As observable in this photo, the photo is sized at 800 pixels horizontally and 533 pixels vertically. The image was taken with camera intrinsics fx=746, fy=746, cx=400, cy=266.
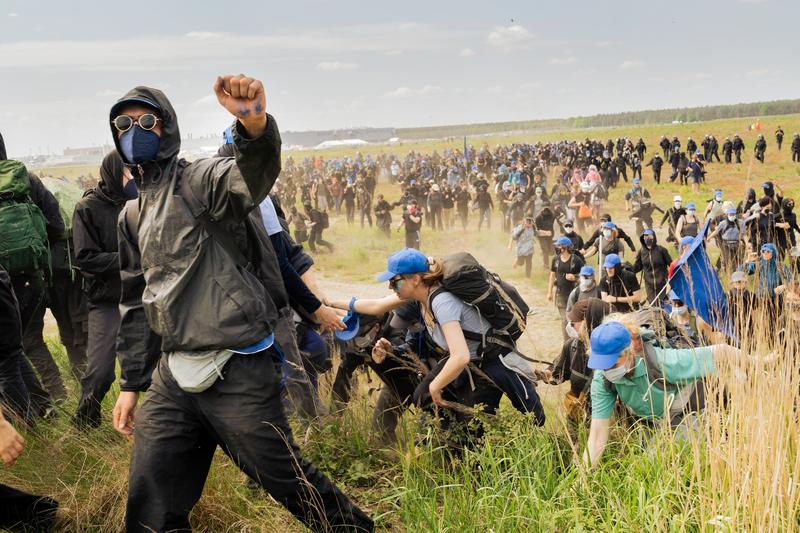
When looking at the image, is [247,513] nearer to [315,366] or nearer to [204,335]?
[204,335]

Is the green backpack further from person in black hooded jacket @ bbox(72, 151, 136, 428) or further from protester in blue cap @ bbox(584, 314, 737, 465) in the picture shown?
protester in blue cap @ bbox(584, 314, 737, 465)

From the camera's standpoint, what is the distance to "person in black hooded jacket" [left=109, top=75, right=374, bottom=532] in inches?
92.3

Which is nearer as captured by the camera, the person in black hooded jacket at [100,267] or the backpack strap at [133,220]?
the backpack strap at [133,220]

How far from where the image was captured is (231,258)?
2.39 metres

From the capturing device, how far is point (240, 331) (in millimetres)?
2350

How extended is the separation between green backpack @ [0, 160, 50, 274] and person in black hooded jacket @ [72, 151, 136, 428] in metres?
0.48

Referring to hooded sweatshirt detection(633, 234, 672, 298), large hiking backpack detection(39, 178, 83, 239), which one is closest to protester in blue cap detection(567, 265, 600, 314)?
hooded sweatshirt detection(633, 234, 672, 298)

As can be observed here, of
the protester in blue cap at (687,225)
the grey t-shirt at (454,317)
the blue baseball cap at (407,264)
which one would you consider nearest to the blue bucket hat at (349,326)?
the blue baseball cap at (407,264)

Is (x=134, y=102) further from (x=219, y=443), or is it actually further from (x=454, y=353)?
(x=454, y=353)

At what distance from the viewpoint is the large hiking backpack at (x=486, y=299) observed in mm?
3543

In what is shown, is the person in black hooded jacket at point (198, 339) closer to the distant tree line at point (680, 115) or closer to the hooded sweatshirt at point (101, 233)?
the hooded sweatshirt at point (101, 233)

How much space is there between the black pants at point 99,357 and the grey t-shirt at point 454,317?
1.64 meters

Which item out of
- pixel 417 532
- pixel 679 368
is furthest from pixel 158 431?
pixel 679 368

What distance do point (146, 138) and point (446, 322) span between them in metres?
1.62
